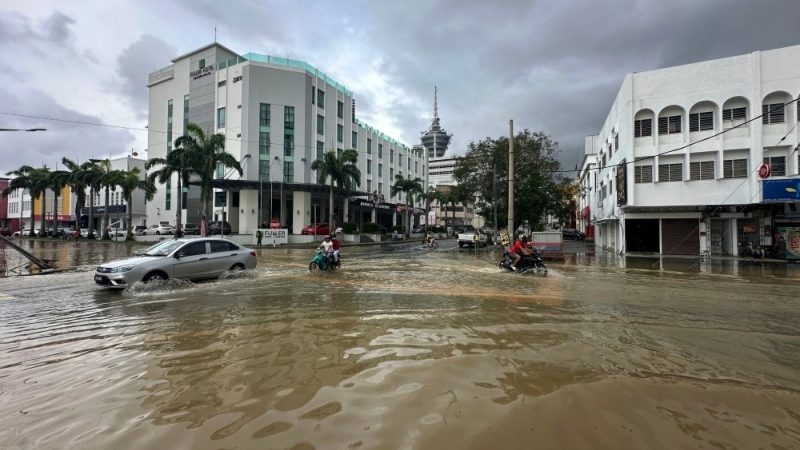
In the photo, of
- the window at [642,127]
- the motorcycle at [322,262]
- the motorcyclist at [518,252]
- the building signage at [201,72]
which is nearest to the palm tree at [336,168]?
the building signage at [201,72]

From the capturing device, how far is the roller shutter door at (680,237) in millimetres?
26234

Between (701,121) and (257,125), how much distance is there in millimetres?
40988

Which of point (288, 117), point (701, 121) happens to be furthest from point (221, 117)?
point (701, 121)

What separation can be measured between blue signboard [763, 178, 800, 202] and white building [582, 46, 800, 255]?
0.04 meters

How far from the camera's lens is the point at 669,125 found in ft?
83.6

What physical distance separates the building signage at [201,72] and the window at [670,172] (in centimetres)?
Result: 4911

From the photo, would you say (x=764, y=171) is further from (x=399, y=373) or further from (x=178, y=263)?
(x=178, y=263)

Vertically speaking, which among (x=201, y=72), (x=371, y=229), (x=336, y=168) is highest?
(x=201, y=72)

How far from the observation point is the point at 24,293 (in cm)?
1094

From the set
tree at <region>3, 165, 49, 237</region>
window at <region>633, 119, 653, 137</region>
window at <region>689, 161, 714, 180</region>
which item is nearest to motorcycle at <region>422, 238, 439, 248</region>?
window at <region>633, 119, 653, 137</region>

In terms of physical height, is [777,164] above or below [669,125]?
below

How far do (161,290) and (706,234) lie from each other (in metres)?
29.2

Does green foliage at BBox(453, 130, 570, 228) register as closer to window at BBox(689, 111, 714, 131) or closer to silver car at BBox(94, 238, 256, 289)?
window at BBox(689, 111, 714, 131)

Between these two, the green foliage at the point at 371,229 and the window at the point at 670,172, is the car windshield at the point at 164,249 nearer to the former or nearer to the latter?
the window at the point at 670,172
